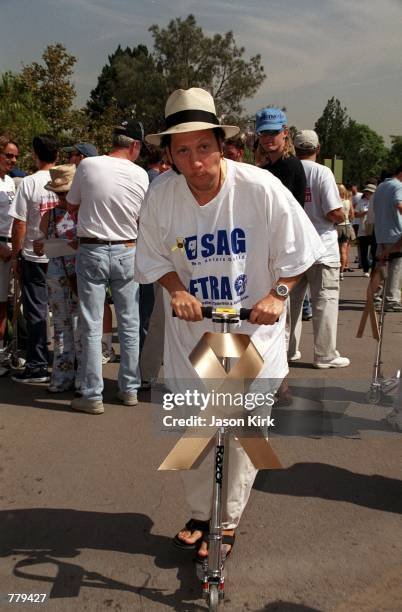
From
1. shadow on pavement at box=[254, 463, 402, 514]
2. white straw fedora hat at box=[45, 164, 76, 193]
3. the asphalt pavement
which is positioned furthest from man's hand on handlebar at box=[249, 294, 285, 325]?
white straw fedora hat at box=[45, 164, 76, 193]

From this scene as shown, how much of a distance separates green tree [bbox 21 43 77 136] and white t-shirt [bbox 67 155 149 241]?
50.1ft

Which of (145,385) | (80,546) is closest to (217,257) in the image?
(80,546)

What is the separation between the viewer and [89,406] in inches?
201

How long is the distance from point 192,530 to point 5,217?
13.2 feet

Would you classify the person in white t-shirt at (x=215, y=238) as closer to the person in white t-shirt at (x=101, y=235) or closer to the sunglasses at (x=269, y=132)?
the person in white t-shirt at (x=101, y=235)

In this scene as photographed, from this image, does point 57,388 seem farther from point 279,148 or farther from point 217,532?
point 217,532

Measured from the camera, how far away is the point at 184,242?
283 centimetres

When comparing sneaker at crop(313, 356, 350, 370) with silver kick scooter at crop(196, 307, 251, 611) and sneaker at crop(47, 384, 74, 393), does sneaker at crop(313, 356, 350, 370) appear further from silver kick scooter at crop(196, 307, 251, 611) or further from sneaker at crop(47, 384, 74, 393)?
silver kick scooter at crop(196, 307, 251, 611)

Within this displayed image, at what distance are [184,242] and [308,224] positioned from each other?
0.55 m

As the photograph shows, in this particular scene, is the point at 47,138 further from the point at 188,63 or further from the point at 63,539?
the point at 188,63

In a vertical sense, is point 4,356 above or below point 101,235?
below

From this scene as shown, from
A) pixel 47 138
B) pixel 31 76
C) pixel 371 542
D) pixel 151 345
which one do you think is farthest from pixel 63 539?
pixel 31 76

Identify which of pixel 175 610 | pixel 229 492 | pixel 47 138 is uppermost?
pixel 47 138

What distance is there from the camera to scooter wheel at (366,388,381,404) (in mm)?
5289
